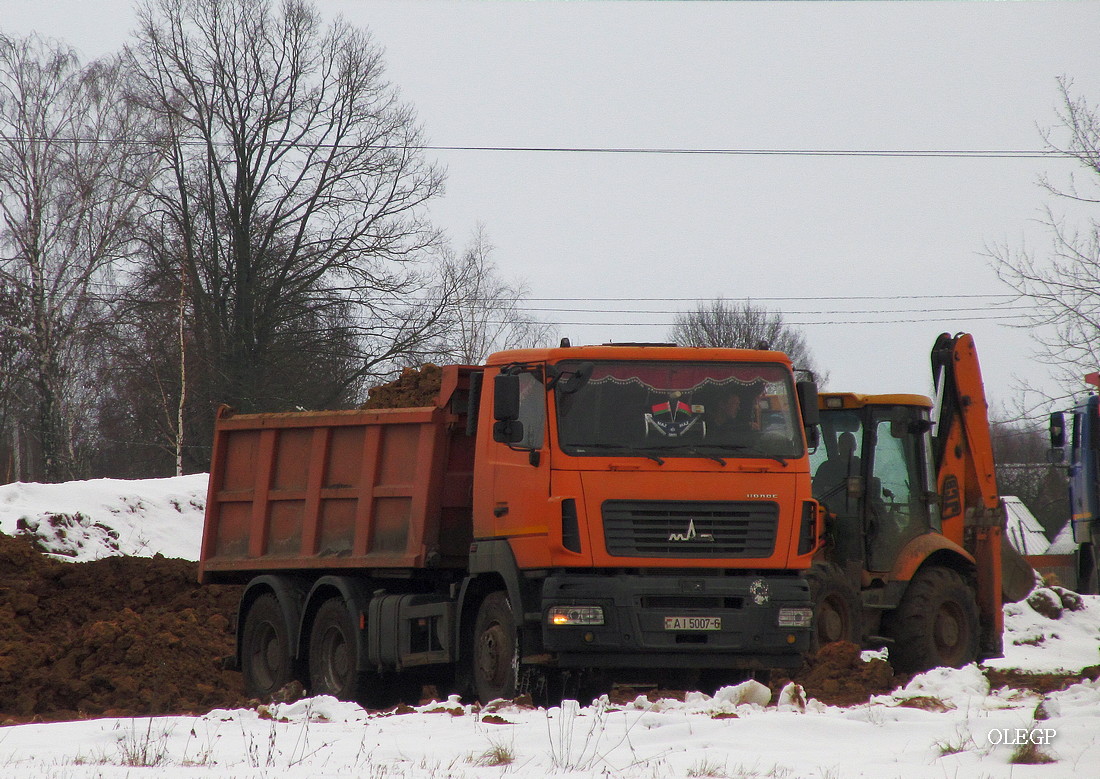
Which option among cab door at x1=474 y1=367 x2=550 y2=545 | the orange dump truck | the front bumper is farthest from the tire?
the front bumper

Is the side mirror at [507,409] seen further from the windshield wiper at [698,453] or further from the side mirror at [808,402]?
the side mirror at [808,402]

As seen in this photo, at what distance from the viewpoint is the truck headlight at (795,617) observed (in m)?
9.26

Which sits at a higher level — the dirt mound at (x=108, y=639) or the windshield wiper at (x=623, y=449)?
the windshield wiper at (x=623, y=449)

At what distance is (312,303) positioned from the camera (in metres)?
34.2

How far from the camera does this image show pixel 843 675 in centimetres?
1048

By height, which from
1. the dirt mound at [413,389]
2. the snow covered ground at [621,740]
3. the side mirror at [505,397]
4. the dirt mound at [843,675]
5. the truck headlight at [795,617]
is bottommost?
the snow covered ground at [621,740]

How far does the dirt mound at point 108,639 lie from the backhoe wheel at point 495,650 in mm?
2371

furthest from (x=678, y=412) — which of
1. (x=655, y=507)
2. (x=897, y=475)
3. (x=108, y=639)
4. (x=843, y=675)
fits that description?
(x=108, y=639)

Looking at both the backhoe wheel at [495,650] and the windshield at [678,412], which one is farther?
the backhoe wheel at [495,650]

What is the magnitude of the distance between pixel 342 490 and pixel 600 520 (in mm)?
3114

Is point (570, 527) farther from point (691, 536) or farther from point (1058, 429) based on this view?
point (1058, 429)

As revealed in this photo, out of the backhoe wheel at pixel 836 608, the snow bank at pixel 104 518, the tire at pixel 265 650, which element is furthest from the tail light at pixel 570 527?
the snow bank at pixel 104 518

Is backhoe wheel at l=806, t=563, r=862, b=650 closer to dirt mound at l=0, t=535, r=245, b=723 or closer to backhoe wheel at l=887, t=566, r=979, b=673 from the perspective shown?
backhoe wheel at l=887, t=566, r=979, b=673

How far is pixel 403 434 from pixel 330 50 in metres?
26.2
